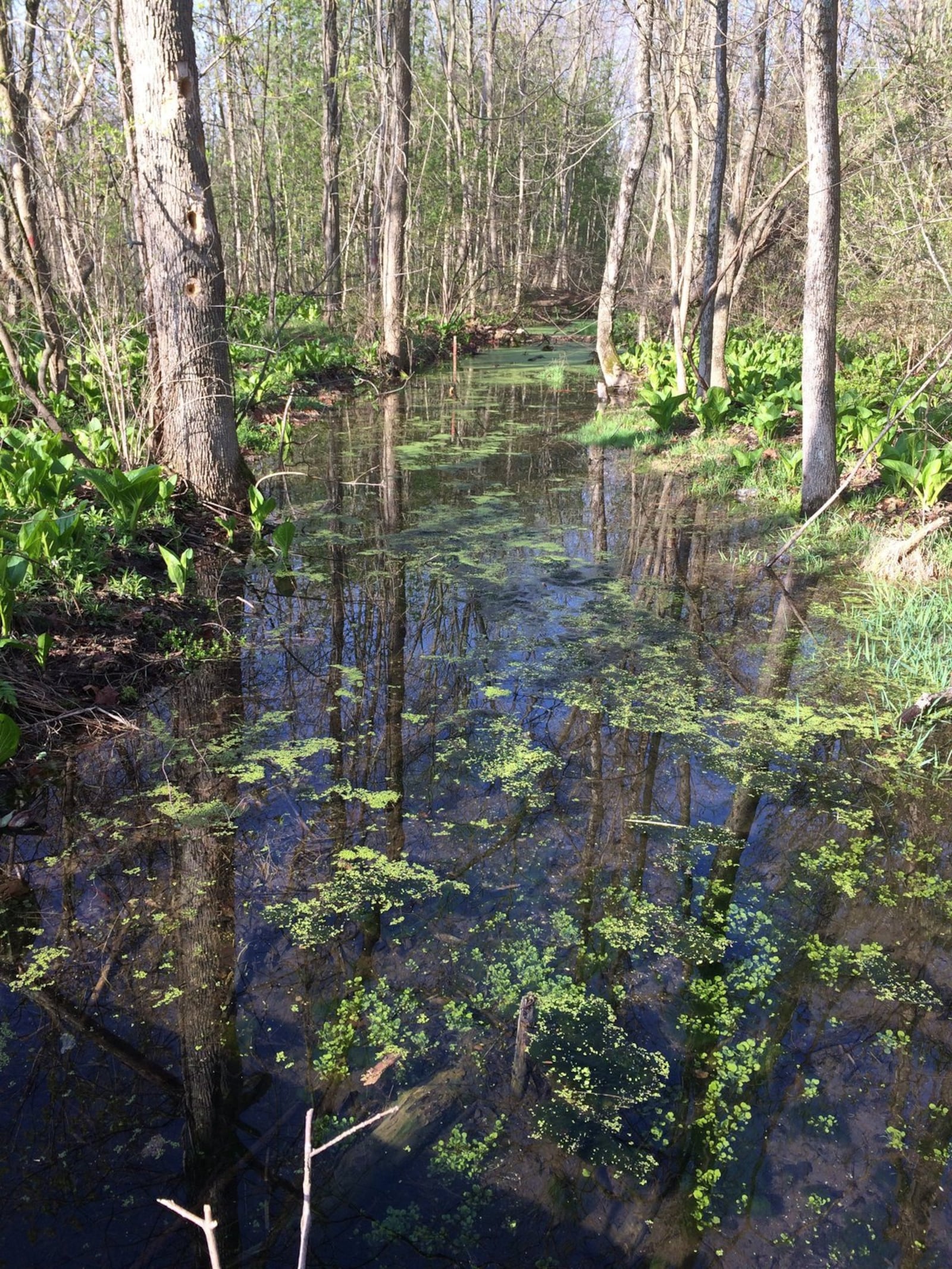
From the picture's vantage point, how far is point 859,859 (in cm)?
307

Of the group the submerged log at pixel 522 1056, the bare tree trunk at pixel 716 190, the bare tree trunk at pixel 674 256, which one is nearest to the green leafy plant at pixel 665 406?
the bare tree trunk at pixel 674 256

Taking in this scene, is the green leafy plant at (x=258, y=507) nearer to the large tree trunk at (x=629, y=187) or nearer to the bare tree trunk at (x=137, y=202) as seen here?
the bare tree trunk at (x=137, y=202)

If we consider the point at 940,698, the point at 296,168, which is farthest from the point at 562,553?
the point at 296,168

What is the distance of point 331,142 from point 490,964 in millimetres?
17007

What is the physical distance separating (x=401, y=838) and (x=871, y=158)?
10288 mm

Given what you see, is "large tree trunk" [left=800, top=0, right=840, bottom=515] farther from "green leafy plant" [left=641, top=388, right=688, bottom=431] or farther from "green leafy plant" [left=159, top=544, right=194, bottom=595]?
"green leafy plant" [left=159, top=544, right=194, bottom=595]

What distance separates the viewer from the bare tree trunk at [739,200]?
10562mm

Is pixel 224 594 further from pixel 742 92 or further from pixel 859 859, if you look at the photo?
pixel 742 92

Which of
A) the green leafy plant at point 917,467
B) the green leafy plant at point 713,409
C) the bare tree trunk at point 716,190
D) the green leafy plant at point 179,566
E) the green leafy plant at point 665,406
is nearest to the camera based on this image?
the green leafy plant at point 179,566

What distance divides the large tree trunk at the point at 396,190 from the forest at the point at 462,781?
470 cm

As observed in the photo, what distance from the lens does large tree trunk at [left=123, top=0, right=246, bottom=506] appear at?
5.48m

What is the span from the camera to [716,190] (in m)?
9.41

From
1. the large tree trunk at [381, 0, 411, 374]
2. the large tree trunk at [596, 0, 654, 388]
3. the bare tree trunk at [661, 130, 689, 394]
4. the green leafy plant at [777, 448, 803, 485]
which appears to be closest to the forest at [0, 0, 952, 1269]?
the green leafy plant at [777, 448, 803, 485]

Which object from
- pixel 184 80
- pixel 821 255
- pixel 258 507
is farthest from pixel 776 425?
pixel 184 80
